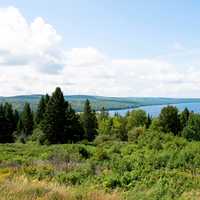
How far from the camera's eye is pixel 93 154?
26.2 metres

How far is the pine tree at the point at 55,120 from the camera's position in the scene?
49.4 meters

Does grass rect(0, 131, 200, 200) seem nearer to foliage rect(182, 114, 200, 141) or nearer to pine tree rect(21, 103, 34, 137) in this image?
foliage rect(182, 114, 200, 141)

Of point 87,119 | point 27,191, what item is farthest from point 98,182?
point 87,119

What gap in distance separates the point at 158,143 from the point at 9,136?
3286 centimetres

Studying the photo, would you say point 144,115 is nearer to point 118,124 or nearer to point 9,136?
point 118,124

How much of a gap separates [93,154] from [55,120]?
A: 78.1ft

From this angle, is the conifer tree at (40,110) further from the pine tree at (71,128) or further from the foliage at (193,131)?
the foliage at (193,131)

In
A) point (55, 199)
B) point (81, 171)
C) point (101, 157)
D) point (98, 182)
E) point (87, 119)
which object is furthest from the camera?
point (87, 119)

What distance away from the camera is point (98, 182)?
422 inches

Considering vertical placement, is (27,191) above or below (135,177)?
above

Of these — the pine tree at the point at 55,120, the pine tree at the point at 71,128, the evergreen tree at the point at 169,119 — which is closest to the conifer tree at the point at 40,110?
the pine tree at the point at 71,128

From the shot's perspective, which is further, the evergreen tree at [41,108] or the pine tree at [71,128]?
the evergreen tree at [41,108]

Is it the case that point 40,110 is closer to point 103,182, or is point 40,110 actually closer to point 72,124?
point 72,124

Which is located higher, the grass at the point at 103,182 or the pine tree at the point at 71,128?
the grass at the point at 103,182
